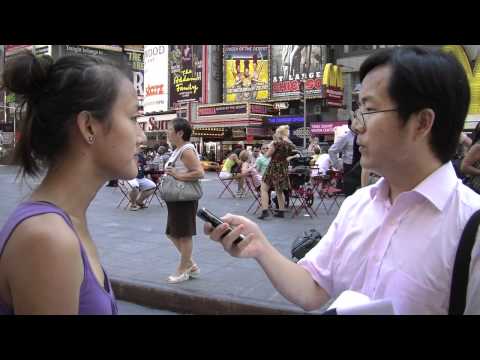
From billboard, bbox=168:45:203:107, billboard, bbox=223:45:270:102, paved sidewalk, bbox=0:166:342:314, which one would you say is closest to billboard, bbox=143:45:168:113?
billboard, bbox=168:45:203:107

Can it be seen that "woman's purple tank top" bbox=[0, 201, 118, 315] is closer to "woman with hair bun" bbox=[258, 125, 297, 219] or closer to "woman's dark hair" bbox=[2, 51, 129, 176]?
"woman's dark hair" bbox=[2, 51, 129, 176]

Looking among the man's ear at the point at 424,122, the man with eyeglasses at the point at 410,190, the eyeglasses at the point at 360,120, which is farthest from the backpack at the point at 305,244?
the man's ear at the point at 424,122

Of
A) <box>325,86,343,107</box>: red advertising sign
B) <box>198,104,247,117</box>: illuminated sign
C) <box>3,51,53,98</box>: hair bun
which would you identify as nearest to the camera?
<box>3,51,53,98</box>: hair bun

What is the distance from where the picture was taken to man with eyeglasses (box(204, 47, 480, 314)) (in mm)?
1297

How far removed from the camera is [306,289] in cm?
172

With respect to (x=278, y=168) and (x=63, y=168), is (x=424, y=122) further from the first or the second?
(x=278, y=168)

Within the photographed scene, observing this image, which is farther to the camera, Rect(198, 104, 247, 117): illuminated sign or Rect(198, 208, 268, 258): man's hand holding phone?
Rect(198, 104, 247, 117): illuminated sign

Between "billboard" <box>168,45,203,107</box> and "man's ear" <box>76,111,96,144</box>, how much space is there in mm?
42024

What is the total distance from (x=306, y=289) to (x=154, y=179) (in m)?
13.0

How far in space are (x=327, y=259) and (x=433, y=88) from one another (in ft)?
2.40

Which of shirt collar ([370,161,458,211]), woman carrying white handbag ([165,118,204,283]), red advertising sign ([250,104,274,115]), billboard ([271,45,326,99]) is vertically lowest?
woman carrying white handbag ([165,118,204,283])

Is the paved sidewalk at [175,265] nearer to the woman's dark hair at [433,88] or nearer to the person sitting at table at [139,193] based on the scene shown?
the person sitting at table at [139,193]

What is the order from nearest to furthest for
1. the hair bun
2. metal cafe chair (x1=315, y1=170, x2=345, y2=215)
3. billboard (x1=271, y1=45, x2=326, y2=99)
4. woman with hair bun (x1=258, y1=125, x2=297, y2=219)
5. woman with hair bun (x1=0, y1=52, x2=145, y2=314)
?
woman with hair bun (x1=0, y1=52, x2=145, y2=314), the hair bun, woman with hair bun (x1=258, y1=125, x2=297, y2=219), metal cafe chair (x1=315, y1=170, x2=345, y2=215), billboard (x1=271, y1=45, x2=326, y2=99)

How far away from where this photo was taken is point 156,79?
48656 millimetres
